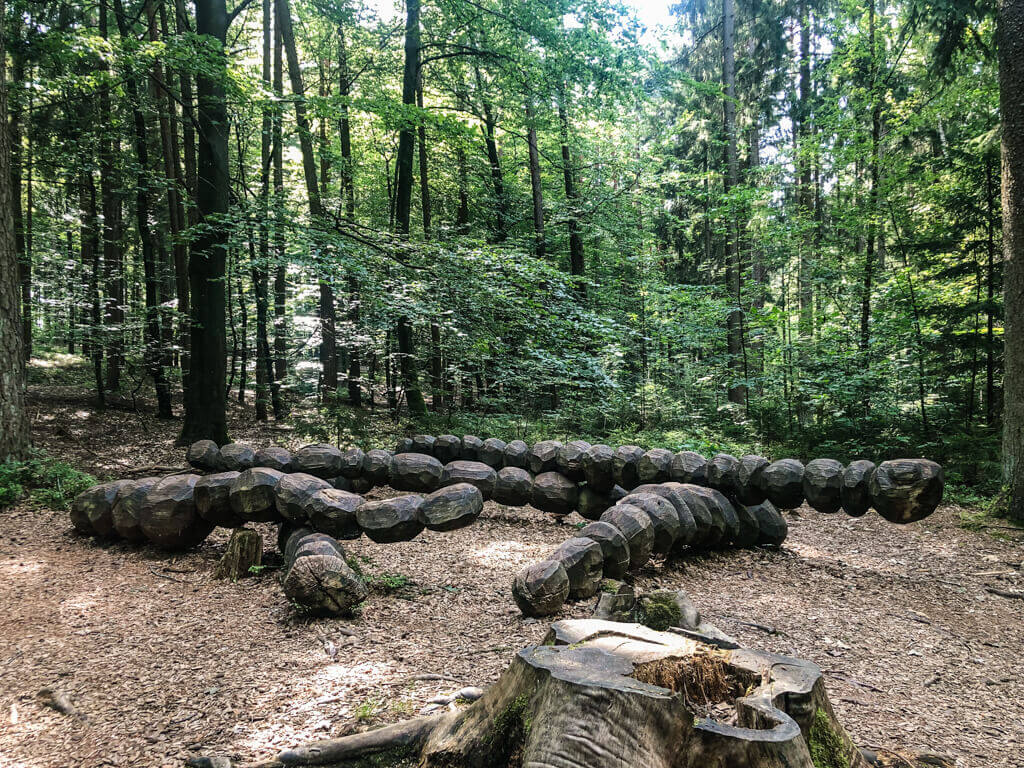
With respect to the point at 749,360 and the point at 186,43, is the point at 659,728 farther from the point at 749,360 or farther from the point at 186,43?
the point at 749,360

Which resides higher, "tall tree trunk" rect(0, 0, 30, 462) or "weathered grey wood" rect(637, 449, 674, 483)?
"tall tree trunk" rect(0, 0, 30, 462)

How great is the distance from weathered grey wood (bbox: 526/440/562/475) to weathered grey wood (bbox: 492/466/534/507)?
432 millimetres

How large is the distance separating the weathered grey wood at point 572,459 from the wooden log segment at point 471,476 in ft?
2.63

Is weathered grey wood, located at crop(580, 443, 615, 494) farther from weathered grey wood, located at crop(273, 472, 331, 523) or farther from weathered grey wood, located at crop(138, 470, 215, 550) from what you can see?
weathered grey wood, located at crop(138, 470, 215, 550)

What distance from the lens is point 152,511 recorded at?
4.32 m

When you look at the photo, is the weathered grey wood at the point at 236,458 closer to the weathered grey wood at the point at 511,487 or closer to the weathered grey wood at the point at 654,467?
the weathered grey wood at the point at 511,487

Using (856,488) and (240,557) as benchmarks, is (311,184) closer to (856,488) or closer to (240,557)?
(240,557)

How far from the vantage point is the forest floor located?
2238mm

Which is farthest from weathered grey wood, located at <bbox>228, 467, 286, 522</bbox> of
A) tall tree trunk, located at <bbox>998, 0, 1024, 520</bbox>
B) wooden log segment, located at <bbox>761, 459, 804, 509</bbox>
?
tall tree trunk, located at <bbox>998, 0, 1024, 520</bbox>

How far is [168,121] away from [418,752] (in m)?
12.1

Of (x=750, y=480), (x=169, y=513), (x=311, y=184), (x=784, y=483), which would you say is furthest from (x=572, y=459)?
(x=311, y=184)

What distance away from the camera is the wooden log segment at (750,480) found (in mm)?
5004

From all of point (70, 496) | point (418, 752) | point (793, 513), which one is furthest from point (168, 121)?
point (793, 513)

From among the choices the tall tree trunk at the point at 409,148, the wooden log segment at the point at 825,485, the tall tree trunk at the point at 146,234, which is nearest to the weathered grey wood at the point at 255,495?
the wooden log segment at the point at 825,485
